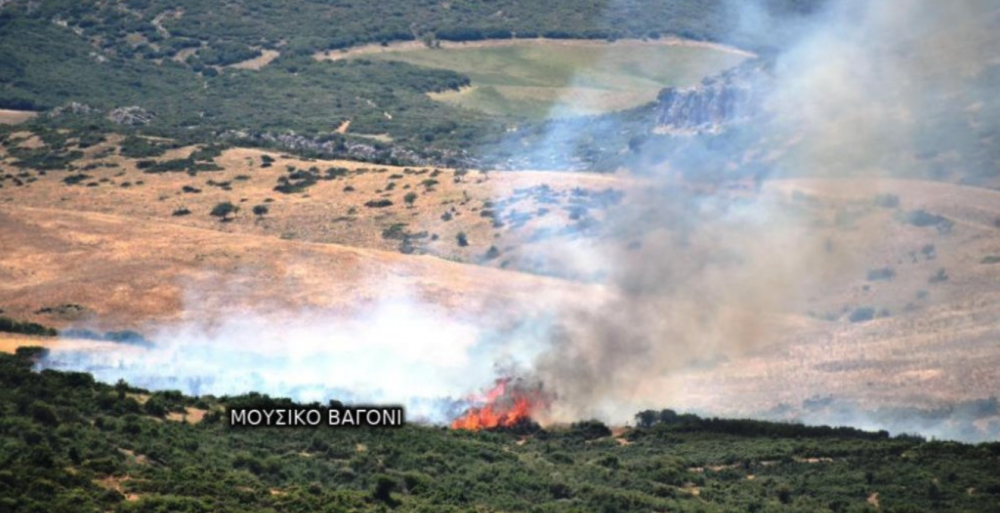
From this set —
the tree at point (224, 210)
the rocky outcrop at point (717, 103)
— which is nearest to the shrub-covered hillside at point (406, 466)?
the tree at point (224, 210)

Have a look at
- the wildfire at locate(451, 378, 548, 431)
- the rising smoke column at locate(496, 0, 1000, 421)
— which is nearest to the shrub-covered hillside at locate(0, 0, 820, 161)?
the rising smoke column at locate(496, 0, 1000, 421)

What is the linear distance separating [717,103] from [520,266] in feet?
95.0

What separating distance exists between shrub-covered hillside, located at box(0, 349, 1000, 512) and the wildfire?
9.37 ft

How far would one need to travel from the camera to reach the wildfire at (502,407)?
6775 cm

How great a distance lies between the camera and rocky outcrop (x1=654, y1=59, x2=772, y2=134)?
111m

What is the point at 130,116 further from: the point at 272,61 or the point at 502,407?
the point at 502,407

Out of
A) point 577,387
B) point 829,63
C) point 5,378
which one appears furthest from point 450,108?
point 5,378

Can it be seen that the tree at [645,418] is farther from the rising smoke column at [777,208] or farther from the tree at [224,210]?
the tree at [224,210]

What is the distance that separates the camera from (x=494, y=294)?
3292 inches

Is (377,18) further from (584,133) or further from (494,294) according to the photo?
(494,294)

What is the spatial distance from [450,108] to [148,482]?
119 meters

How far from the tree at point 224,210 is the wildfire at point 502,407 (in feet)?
123

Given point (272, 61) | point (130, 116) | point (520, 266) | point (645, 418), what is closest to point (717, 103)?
point (520, 266)

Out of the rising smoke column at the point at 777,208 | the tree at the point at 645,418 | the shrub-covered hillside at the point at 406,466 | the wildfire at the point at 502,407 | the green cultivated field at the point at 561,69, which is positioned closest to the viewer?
the shrub-covered hillside at the point at 406,466
